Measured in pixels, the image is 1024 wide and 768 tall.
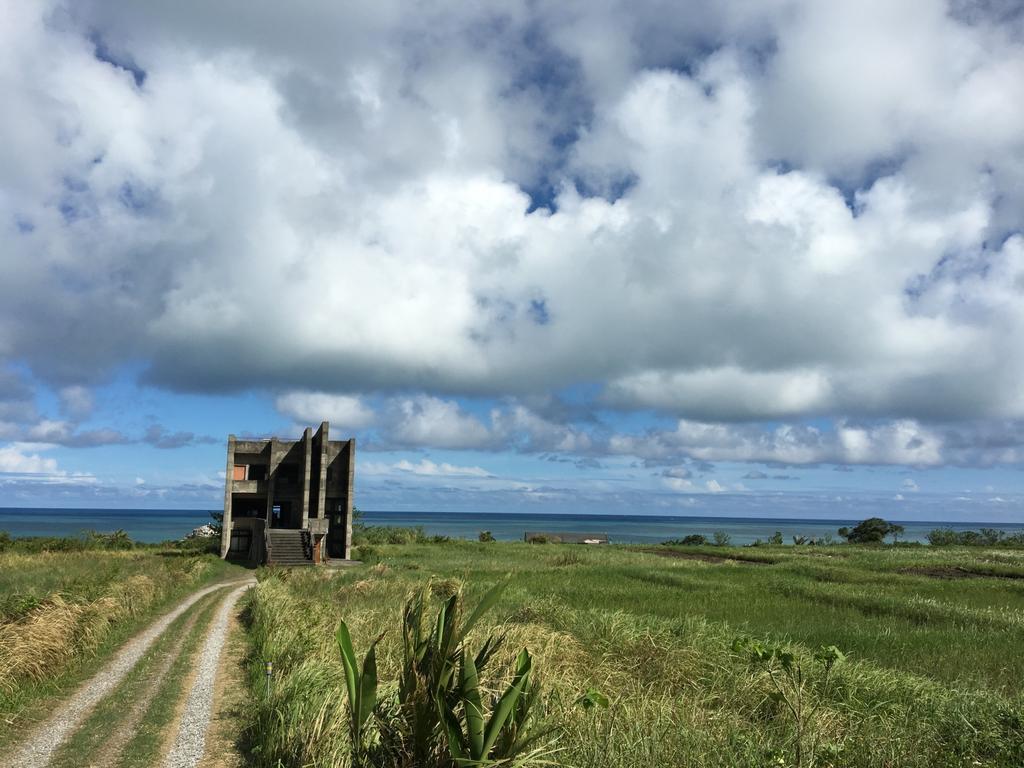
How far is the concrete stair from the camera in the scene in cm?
4266

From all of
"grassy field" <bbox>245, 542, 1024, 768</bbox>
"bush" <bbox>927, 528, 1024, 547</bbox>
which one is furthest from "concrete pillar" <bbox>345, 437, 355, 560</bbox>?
"bush" <bbox>927, 528, 1024, 547</bbox>

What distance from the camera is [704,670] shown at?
1229cm

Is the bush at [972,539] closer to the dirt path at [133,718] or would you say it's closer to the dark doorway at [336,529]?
the dark doorway at [336,529]

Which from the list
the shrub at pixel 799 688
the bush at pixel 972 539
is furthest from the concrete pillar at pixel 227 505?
the bush at pixel 972 539

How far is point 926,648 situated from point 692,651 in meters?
6.66

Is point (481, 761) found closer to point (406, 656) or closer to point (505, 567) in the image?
point (406, 656)

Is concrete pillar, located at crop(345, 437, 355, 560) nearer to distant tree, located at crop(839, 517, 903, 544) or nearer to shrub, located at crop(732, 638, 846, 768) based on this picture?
shrub, located at crop(732, 638, 846, 768)

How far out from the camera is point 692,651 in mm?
13117

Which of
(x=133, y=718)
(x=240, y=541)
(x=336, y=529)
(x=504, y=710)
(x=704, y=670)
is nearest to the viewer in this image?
(x=504, y=710)

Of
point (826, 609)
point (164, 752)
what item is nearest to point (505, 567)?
point (826, 609)

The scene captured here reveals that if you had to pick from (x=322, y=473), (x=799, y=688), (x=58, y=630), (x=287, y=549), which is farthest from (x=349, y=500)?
(x=799, y=688)

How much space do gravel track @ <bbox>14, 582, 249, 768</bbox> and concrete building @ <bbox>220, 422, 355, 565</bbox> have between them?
31327 mm

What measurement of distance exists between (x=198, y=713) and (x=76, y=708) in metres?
2.09

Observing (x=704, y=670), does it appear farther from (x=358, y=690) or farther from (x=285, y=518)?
(x=285, y=518)
